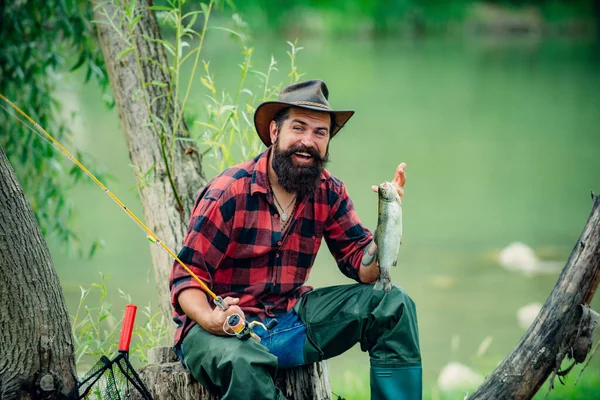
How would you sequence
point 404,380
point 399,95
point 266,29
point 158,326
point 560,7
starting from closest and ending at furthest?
1. point 404,380
2. point 158,326
3. point 399,95
4. point 266,29
5. point 560,7

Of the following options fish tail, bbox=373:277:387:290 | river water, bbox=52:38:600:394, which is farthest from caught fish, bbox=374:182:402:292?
river water, bbox=52:38:600:394

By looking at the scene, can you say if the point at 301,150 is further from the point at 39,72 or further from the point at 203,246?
the point at 39,72

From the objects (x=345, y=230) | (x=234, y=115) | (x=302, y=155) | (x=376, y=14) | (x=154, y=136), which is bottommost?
(x=345, y=230)

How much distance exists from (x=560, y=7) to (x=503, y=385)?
26335 millimetres

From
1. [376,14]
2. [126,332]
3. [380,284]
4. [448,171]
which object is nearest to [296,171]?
[380,284]

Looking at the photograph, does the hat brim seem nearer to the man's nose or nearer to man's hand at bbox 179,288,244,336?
the man's nose

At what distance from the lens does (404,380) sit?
9.29 feet

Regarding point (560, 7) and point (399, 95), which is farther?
point (560, 7)

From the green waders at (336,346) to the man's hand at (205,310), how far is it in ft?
0.15

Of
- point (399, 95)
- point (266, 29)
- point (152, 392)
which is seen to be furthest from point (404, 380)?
point (266, 29)

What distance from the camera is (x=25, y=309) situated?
9.01 ft

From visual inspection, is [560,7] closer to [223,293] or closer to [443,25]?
[443,25]

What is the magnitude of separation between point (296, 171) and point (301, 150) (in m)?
0.08

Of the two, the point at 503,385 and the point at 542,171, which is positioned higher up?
the point at 542,171
